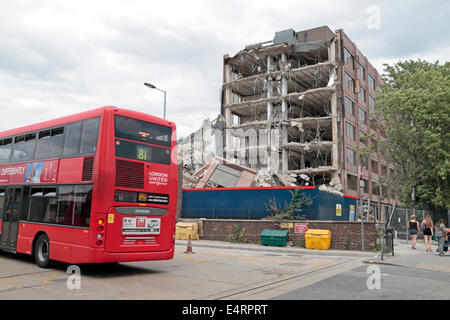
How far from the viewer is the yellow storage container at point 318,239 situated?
18125 millimetres

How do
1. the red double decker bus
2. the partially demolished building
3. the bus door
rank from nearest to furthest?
1. the red double decker bus
2. the bus door
3. the partially demolished building

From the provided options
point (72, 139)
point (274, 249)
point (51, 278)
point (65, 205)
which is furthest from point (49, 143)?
point (274, 249)

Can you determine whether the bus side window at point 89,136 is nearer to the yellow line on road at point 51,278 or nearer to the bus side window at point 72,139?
the bus side window at point 72,139

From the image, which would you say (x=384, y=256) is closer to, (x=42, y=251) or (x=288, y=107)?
(x=42, y=251)

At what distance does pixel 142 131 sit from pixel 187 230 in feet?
44.1

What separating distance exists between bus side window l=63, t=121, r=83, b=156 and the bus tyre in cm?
245

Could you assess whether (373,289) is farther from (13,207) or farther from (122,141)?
(13,207)

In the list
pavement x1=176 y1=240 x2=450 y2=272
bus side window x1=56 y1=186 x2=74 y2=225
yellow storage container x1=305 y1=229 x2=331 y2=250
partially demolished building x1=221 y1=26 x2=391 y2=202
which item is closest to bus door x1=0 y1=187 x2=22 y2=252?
bus side window x1=56 y1=186 x2=74 y2=225

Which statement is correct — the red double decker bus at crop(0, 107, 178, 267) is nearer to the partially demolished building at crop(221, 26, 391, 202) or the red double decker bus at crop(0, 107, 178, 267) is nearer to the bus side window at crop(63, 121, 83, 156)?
the bus side window at crop(63, 121, 83, 156)

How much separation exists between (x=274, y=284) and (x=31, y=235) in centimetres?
703

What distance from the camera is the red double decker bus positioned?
9.29 meters

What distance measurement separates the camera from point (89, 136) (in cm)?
973

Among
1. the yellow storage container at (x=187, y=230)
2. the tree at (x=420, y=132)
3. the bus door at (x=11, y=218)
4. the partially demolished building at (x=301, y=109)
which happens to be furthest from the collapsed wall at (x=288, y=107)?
the bus door at (x=11, y=218)
